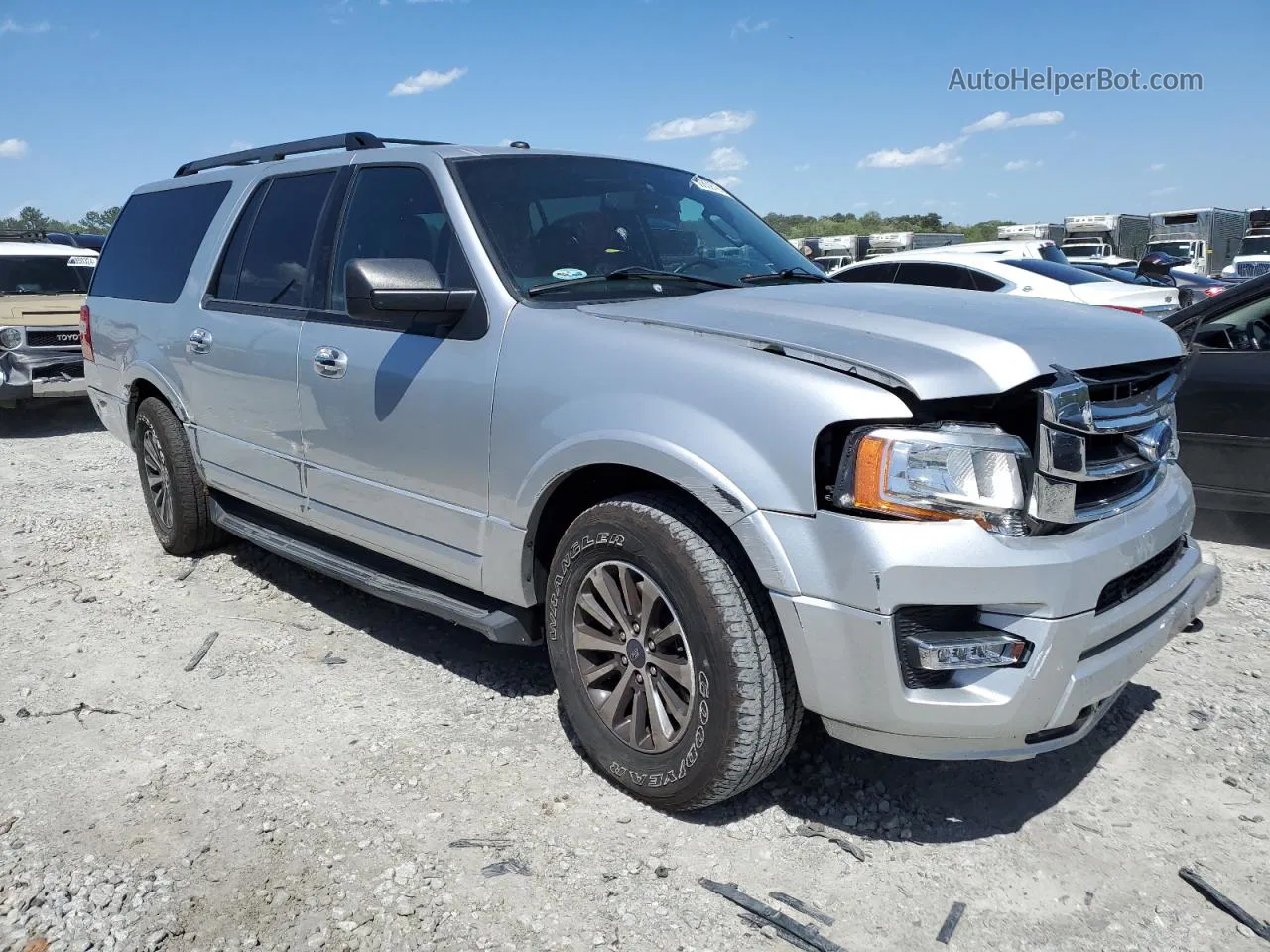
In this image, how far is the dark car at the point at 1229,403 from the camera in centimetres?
511

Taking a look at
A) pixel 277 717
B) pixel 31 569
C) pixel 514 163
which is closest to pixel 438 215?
pixel 514 163

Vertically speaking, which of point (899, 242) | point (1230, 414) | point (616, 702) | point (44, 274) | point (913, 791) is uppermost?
point (44, 274)

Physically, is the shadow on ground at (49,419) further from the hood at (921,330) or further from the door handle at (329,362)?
the hood at (921,330)

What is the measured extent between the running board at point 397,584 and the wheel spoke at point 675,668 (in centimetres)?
65

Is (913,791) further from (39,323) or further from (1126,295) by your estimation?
(39,323)

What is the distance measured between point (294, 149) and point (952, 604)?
12.2ft

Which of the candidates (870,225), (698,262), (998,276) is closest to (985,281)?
(998,276)

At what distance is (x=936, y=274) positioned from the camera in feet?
36.0

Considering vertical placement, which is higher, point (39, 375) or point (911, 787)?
point (39, 375)

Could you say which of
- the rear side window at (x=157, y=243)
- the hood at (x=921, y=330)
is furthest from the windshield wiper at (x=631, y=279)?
the rear side window at (x=157, y=243)

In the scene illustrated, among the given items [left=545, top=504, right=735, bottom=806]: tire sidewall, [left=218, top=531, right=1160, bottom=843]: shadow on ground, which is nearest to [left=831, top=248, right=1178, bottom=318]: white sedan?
[left=218, top=531, right=1160, bottom=843]: shadow on ground

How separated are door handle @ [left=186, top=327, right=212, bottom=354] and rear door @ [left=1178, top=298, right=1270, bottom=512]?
4.79 metres

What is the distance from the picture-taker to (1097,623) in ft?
8.28

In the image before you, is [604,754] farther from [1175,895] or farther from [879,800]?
[1175,895]
